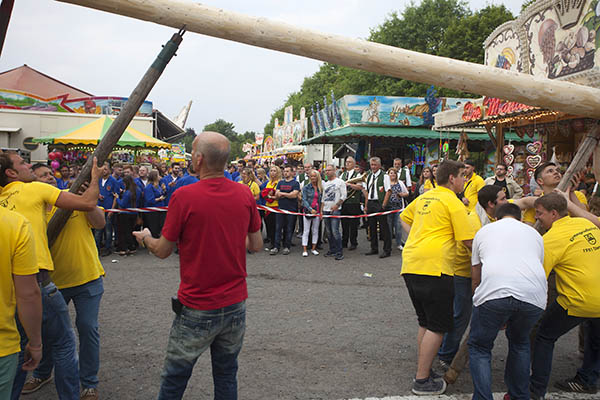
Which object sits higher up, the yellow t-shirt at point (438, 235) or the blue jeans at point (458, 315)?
the yellow t-shirt at point (438, 235)

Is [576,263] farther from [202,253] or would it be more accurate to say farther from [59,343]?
[59,343]

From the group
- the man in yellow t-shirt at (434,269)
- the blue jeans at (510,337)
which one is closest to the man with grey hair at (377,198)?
the man in yellow t-shirt at (434,269)

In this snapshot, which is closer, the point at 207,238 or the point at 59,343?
the point at 207,238

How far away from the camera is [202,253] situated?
2586 mm

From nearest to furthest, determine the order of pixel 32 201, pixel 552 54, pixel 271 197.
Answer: pixel 32 201 → pixel 552 54 → pixel 271 197

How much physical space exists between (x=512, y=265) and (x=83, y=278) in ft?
10.7

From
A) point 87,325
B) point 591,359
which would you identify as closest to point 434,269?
point 591,359

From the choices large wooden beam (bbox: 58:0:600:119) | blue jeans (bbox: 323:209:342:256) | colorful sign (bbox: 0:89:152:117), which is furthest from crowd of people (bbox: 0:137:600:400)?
Answer: colorful sign (bbox: 0:89:152:117)

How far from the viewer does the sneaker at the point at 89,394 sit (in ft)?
11.3

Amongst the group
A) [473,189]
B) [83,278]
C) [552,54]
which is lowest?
[83,278]

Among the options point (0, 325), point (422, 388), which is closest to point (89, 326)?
point (0, 325)

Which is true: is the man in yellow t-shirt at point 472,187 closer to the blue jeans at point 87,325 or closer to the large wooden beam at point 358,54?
the large wooden beam at point 358,54

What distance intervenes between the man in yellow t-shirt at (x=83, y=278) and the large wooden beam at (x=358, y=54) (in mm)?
1649

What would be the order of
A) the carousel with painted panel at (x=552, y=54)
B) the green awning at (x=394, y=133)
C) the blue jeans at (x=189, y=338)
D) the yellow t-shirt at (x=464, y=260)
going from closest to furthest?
the blue jeans at (x=189, y=338) < the yellow t-shirt at (x=464, y=260) < the carousel with painted panel at (x=552, y=54) < the green awning at (x=394, y=133)
